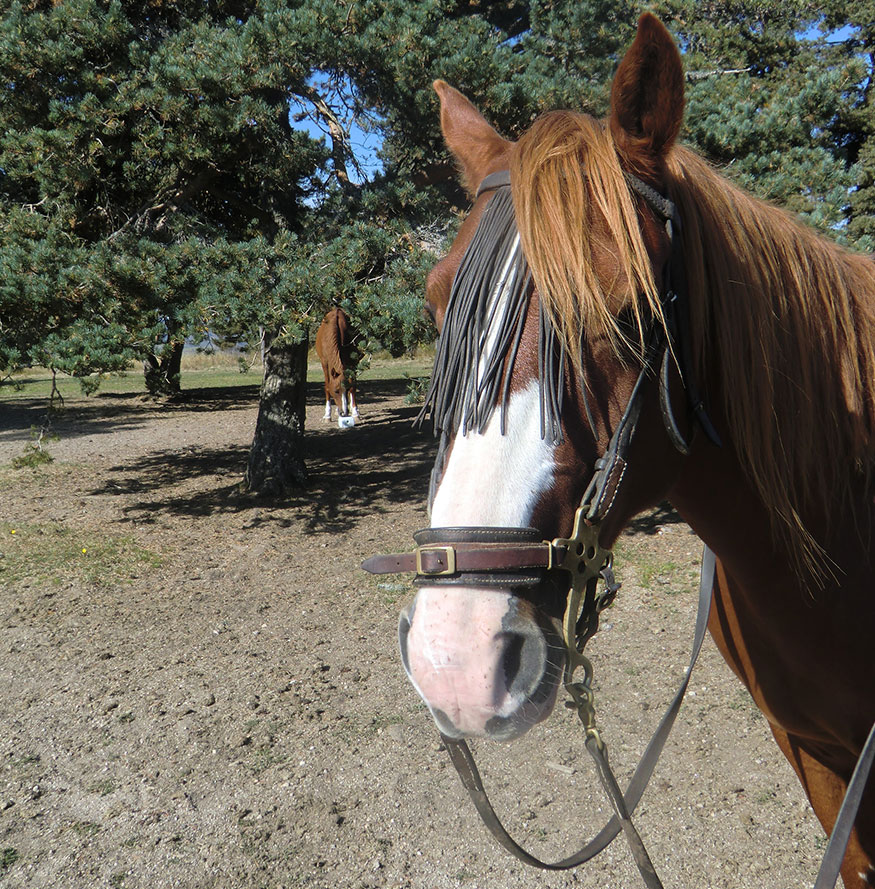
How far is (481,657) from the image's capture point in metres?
1.11

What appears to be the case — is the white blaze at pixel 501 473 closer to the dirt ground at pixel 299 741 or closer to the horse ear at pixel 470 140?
the horse ear at pixel 470 140

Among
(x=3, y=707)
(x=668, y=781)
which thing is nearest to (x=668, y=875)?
(x=668, y=781)

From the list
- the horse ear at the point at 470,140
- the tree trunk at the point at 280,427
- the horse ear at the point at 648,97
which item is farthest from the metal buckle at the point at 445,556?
the tree trunk at the point at 280,427

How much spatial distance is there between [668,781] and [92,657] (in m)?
3.65

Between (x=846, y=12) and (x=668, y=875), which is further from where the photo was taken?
(x=846, y=12)

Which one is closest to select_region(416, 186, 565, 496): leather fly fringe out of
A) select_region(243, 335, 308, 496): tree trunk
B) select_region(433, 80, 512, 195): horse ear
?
select_region(433, 80, 512, 195): horse ear

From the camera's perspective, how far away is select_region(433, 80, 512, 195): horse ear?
173cm

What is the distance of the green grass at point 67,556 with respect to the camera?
19.6 feet

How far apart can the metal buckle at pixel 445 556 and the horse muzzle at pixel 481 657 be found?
3 cm

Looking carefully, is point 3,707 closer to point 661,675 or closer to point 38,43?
point 661,675

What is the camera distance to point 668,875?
106 inches

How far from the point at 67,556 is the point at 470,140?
6139 mm

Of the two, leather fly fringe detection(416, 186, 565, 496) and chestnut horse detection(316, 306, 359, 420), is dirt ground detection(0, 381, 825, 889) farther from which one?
chestnut horse detection(316, 306, 359, 420)

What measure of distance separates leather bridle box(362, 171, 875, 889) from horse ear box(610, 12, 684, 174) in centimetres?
8
